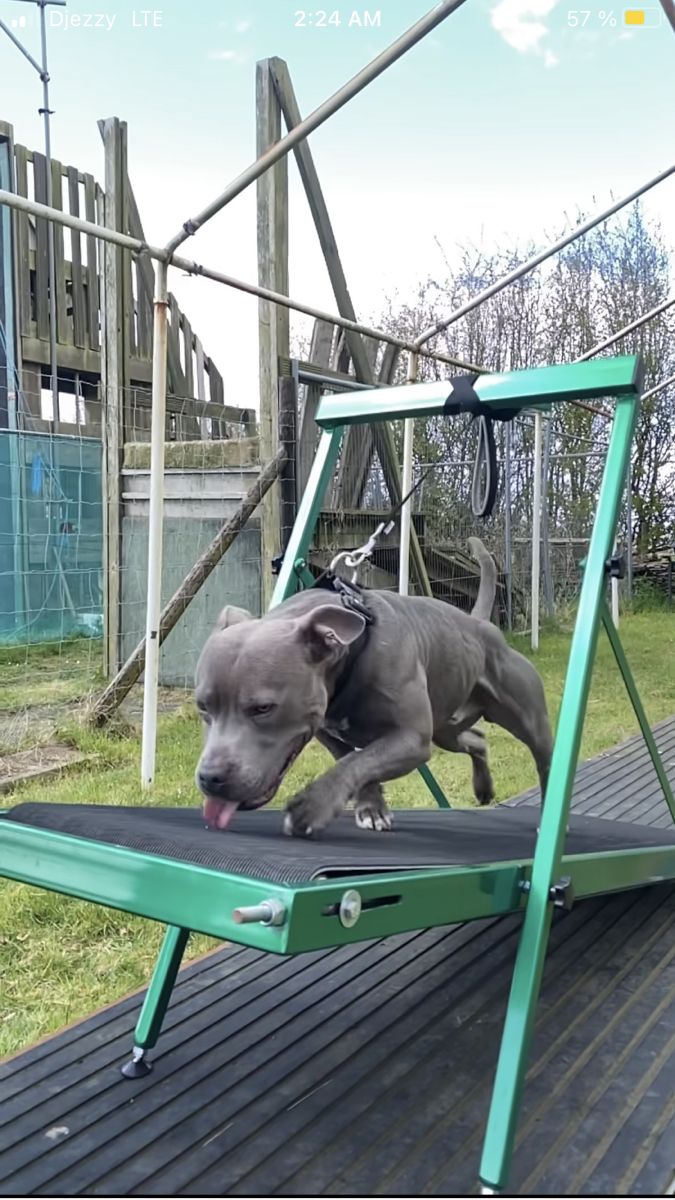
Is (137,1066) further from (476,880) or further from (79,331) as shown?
(79,331)

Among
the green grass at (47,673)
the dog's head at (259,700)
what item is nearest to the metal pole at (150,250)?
the dog's head at (259,700)

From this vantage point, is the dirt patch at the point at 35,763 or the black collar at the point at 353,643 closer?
the black collar at the point at 353,643

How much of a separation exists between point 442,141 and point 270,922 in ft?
17.2

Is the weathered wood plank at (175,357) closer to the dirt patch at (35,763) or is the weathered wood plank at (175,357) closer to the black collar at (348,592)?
the dirt patch at (35,763)

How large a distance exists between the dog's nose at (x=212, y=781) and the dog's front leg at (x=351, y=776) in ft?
0.66

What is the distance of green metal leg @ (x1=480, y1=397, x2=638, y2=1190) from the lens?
4.46 feet

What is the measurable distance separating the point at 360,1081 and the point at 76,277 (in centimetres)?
610

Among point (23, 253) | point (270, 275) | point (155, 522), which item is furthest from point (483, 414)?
point (23, 253)

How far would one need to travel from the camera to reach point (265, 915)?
3.56 feet

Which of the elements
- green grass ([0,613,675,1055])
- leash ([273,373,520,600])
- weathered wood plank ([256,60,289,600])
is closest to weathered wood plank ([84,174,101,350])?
weathered wood plank ([256,60,289,600])

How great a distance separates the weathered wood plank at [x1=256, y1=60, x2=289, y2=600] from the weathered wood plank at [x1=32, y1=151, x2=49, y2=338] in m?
2.19

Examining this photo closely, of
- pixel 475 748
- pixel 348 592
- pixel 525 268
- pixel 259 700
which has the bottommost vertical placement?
pixel 475 748

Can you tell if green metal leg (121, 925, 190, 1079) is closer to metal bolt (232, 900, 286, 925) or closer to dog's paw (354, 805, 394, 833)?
dog's paw (354, 805, 394, 833)

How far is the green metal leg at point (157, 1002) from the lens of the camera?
5.72 feet
